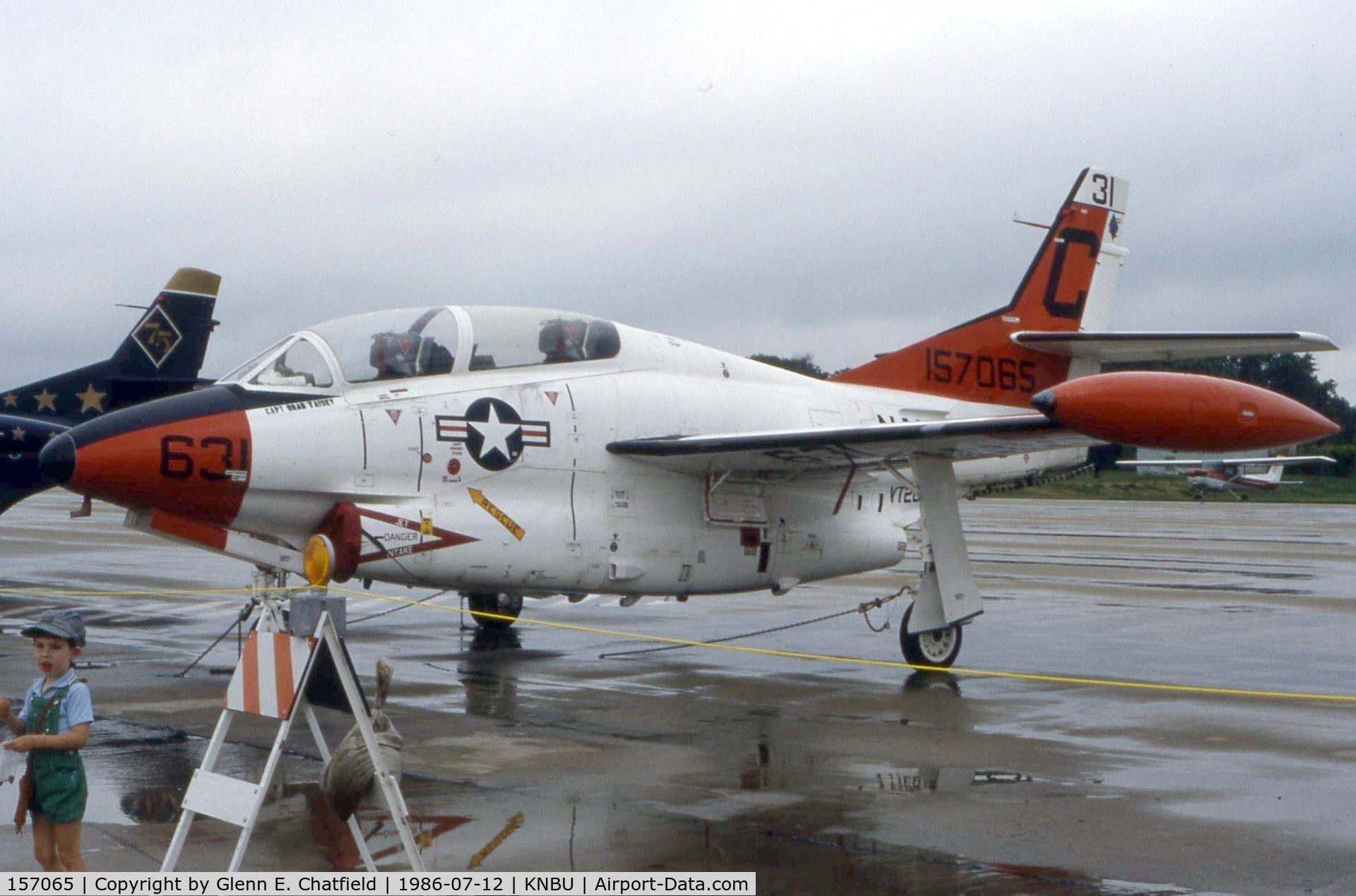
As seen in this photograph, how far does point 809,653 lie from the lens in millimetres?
13672

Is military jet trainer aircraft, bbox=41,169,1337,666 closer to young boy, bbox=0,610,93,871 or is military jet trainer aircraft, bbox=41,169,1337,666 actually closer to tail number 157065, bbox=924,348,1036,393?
tail number 157065, bbox=924,348,1036,393

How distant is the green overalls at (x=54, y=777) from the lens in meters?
5.05

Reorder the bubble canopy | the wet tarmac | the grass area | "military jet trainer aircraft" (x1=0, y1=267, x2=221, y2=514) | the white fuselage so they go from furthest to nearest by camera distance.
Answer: the grass area
"military jet trainer aircraft" (x1=0, y1=267, x2=221, y2=514)
the bubble canopy
the white fuselage
the wet tarmac

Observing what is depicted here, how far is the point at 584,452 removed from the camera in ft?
37.6

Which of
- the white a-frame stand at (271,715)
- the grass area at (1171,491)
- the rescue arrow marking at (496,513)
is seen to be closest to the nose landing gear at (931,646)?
the rescue arrow marking at (496,513)

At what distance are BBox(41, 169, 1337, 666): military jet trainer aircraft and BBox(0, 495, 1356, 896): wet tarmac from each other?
1093 mm

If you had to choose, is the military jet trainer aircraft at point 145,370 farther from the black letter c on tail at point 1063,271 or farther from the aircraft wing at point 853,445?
the black letter c on tail at point 1063,271

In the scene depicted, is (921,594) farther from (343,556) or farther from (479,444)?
(343,556)

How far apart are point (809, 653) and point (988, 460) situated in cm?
290

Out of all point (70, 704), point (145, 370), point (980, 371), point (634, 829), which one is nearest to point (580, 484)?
point (634, 829)

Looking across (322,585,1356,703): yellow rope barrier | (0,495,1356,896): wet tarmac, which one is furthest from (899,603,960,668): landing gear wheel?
(0,495,1356,896): wet tarmac

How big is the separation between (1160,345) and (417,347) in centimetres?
730

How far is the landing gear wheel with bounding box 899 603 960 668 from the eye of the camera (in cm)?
1246

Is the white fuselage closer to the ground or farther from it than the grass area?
farther from it
